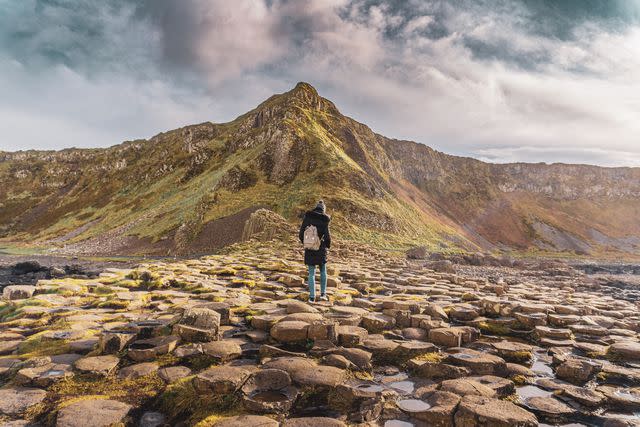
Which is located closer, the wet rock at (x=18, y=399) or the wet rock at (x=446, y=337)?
the wet rock at (x=18, y=399)

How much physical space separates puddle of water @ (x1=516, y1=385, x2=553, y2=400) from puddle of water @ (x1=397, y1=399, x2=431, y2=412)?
1567 mm

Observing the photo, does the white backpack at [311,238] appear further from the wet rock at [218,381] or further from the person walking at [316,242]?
the wet rock at [218,381]

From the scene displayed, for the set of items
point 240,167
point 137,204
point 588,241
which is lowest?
point 588,241

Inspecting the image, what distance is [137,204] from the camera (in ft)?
332

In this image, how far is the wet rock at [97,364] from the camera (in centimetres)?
522

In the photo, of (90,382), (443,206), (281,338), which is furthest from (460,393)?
(443,206)

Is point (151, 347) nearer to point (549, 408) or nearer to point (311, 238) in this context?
point (549, 408)

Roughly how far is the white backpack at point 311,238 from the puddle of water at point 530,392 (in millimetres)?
7423

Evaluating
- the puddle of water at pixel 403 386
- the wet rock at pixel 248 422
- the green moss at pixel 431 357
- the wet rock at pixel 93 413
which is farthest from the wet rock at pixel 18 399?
the green moss at pixel 431 357

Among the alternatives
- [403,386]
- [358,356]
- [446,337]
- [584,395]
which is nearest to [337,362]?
[358,356]

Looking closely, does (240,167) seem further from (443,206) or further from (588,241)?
(588,241)

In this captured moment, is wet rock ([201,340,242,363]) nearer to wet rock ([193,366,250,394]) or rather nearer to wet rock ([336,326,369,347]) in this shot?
wet rock ([193,366,250,394])

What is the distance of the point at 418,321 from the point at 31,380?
703 cm

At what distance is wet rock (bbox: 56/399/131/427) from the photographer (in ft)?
12.9
